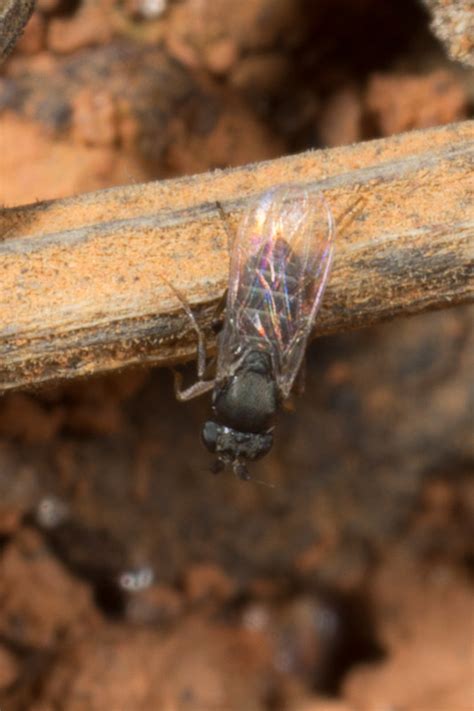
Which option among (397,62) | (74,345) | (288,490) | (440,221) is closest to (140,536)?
(288,490)

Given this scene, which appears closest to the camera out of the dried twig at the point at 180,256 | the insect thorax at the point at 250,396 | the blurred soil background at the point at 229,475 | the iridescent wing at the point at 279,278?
the dried twig at the point at 180,256

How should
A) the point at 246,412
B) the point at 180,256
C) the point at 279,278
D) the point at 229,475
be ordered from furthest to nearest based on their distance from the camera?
the point at 229,475
the point at 246,412
the point at 279,278
the point at 180,256

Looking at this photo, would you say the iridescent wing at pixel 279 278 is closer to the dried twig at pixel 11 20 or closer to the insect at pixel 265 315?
the insect at pixel 265 315

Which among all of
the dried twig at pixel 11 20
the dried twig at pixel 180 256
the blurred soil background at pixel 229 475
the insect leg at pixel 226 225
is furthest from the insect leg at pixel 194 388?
the dried twig at pixel 11 20

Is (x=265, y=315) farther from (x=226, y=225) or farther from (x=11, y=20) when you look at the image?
(x=11, y=20)

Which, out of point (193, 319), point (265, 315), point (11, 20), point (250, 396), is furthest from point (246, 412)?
point (11, 20)

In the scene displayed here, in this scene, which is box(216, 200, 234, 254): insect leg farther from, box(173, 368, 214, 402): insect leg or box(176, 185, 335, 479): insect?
box(173, 368, 214, 402): insect leg

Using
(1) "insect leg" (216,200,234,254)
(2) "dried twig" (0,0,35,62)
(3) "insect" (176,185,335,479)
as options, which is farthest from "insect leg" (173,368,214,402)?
(2) "dried twig" (0,0,35,62)
